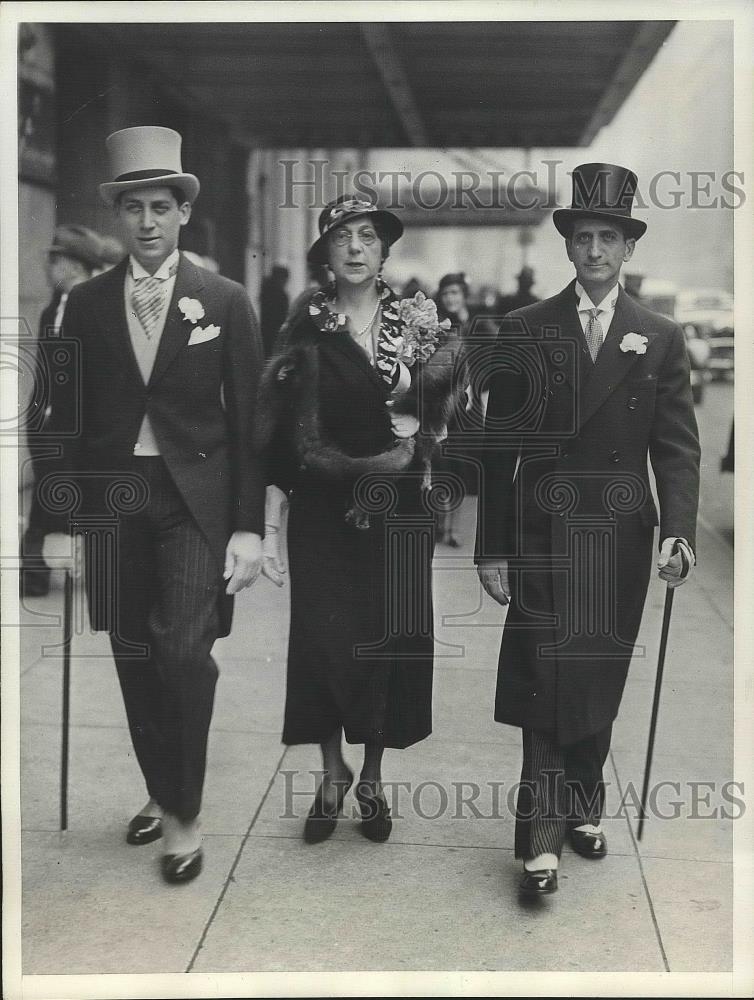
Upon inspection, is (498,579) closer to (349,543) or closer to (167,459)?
(349,543)

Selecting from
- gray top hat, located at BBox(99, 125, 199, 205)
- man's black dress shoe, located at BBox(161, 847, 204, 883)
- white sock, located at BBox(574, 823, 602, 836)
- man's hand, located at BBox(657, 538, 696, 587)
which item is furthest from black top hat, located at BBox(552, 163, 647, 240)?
man's black dress shoe, located at BBox(161, 847, 204, 883)

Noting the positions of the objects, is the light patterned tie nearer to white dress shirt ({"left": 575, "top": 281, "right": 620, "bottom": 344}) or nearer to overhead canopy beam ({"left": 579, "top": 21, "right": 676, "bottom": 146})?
white dress shirt ({"left": 575, "top": 281, "right": 620, "bottom": 344})

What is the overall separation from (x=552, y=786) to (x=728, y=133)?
202 centimetres

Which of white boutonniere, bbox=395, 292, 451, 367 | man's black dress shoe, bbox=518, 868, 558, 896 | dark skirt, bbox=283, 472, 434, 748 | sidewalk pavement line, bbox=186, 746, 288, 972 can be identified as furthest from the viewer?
dark skirt, bbox=283, 472, 434, 748

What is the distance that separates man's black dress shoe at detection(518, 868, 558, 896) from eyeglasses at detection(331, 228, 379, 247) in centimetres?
196

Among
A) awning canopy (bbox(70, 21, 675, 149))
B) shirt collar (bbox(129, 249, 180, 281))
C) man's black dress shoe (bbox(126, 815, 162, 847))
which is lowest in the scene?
man's black dress shoe (bbox(126, 815, 162, 847))

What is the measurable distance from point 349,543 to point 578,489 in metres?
0.74

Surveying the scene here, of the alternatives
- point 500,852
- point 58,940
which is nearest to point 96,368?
point 58,940

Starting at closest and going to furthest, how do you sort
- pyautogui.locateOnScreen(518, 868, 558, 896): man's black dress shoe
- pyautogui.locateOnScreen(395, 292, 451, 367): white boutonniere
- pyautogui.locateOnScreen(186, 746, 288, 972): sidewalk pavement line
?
pyautogui.locateOnScreen(186, 746, 288, 972): sidewalk pavement line → pyautogui.locateOnScreen(518, 868, 558, 896): man's black dress shoe → pyautogui.locateOnScreen(395, 292, 451, 367): white boutonniere

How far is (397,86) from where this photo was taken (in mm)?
4316

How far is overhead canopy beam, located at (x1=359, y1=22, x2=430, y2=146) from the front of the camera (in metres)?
4.13

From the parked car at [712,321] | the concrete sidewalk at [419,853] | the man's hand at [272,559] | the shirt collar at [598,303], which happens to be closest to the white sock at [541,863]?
the concrete sidewalk at [419,853]

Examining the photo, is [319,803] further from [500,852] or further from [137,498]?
[137,498]

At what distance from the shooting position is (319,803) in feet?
14.6
